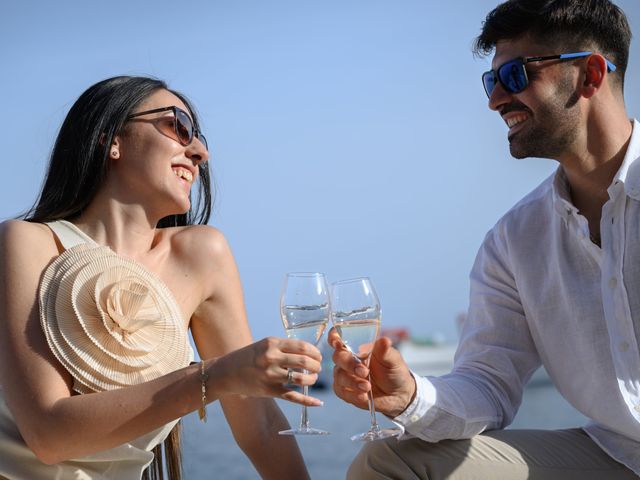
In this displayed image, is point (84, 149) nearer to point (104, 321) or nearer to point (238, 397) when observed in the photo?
point (104, 321)

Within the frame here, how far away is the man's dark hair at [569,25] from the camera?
13.1 ft

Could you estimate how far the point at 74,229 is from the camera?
370 cm

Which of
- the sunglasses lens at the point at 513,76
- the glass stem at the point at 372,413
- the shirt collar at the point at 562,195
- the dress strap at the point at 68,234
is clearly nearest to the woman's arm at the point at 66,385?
the dress strap at the point at 68,234

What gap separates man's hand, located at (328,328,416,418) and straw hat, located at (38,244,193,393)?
976 millimetres

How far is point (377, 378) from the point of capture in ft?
10.0

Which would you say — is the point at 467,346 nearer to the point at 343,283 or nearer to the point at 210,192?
the point at 343,283

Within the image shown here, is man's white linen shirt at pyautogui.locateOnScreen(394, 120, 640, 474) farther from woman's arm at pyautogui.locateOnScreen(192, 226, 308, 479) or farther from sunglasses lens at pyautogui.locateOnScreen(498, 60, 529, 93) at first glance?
woman's arm at pyautogui.locateOnScreen(192, 226, 308, 479)

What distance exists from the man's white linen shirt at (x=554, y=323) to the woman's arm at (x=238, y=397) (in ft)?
3.02

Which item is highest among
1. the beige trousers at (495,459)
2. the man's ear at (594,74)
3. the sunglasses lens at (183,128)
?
the sunglasses lens at (183,128)

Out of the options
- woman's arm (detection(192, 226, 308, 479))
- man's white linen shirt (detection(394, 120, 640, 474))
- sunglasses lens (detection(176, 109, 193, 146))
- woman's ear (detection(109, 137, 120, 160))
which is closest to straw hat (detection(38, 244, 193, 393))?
woman's arm (detection(192, 226, 308, 479))

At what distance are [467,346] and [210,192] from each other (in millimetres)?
1551

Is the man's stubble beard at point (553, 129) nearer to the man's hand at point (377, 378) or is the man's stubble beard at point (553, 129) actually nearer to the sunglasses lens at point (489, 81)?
the sunglasses lens at point (489, 81)

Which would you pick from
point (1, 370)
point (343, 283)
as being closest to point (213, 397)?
point (343, 283)

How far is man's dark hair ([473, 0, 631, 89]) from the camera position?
3.99m
